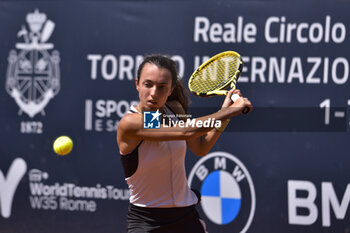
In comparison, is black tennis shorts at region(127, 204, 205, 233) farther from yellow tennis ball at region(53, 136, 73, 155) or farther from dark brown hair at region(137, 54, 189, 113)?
yellow tennis ball at region(53, 136, 73, 155)

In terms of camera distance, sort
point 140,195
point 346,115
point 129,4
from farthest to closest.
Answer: point 129,4 < point 346,115 < point 140,195

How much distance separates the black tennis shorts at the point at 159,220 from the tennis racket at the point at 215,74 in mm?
684

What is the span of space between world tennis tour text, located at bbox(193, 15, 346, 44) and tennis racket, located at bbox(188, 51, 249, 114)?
→ 1312 millimetres

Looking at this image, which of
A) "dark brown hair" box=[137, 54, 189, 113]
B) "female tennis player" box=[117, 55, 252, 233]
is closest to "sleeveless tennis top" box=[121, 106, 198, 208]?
"female tennis player" box=[117, 55, 252, 233]

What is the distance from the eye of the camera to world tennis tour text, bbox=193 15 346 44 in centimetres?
430

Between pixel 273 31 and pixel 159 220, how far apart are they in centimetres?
224

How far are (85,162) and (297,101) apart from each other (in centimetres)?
184

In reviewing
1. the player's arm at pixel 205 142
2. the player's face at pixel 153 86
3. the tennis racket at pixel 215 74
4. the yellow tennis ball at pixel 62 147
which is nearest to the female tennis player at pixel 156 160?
the player's face at pixel 153 86

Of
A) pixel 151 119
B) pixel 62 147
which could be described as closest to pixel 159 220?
pixel 151 119

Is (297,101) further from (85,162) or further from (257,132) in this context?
(85,162)

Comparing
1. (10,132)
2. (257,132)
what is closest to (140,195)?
(257,132)

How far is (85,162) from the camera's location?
15.5ft

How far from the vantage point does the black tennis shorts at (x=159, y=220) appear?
2688 mm

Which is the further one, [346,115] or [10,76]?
[10,76]
